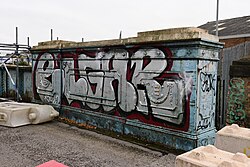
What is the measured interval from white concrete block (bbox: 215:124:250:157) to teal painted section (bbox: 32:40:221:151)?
57.9 inches

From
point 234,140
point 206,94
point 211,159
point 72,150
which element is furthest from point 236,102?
point 72,150

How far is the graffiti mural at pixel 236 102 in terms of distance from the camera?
→ 5.33 m

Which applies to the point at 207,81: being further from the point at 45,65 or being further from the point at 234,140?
the point at 45,65

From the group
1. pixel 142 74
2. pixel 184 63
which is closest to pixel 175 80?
pixel 184 63

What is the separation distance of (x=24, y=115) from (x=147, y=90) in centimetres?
394

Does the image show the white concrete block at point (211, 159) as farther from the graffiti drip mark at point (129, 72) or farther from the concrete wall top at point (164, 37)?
the graffiti drip mark at point (129, 72)

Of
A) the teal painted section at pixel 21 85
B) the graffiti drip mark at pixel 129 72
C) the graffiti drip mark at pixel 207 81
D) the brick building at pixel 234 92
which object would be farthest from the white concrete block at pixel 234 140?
the teal painted section at pixel 21 85

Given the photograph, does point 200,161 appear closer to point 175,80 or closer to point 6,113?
point 175,80

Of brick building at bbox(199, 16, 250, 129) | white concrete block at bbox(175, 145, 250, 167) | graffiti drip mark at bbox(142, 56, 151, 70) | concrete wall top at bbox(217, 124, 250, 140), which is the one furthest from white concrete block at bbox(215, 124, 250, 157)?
graffiti drip mark at bbox(142, 56, 151, 70)

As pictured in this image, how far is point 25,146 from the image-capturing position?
509 centimetres

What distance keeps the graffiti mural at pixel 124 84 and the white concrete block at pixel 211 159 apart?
2192 millimetres

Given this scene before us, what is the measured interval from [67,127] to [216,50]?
446 cm

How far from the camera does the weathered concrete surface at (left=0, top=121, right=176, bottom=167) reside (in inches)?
169

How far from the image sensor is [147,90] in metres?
5.32
